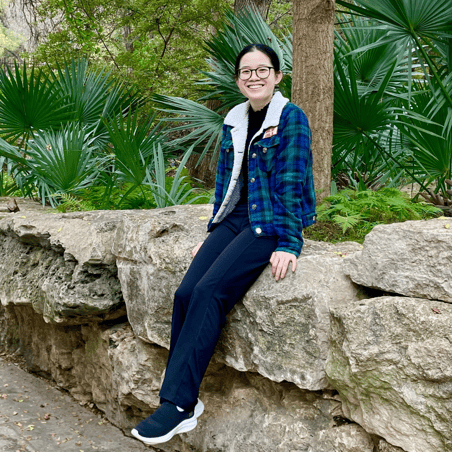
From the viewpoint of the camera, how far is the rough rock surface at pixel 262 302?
236 centimetres

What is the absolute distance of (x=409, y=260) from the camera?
2148 mm

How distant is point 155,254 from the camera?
9.85 feet

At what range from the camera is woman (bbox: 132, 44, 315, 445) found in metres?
2.37

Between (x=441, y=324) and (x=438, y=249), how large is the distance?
0.29 metres

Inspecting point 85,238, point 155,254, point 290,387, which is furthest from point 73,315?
point 290,387

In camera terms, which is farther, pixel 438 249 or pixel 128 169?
pixel 128 169

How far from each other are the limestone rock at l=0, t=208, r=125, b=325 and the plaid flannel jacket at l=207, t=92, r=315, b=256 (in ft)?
3.68

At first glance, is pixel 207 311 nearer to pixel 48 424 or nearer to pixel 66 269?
pixel 66 269

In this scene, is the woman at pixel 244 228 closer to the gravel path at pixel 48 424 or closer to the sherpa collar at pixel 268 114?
the sherpa collar at pixel 268 114

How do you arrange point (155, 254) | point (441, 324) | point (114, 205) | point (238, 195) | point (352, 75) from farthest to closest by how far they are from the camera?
point (114, 205) < point (352, 75) < point (155, 254) < point (238, 195) < point (441, 324)

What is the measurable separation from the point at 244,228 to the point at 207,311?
487 millimetres

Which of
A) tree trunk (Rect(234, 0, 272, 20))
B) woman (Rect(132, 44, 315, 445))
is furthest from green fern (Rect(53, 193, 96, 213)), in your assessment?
tree trunk (Rect(234, 0, 272, 20))

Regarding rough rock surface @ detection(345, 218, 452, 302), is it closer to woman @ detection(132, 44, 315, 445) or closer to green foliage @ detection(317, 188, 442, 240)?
woman @ detection(132, 44, 315, 445)

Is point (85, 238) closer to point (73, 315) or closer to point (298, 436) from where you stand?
point (73, 315)
